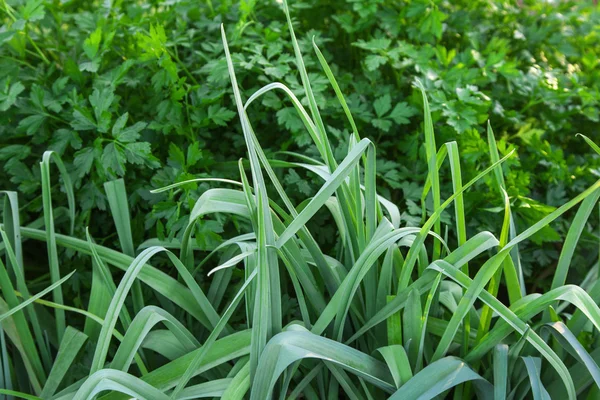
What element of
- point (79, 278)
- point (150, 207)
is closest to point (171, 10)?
point (150, 207)

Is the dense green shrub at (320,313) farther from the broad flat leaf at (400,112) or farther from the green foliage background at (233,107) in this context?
the broad flat leaf at (400,112)

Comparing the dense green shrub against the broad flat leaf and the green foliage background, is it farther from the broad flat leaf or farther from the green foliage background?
the broad flat leaf

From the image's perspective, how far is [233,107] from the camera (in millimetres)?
1551

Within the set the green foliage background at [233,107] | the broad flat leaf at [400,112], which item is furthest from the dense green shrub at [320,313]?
the broad flat leaf at [400,112]

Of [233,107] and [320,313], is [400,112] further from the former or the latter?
[320,313]

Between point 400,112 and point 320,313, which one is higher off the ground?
point 400,112

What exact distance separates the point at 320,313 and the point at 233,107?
60 cm

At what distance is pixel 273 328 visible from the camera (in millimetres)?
1087

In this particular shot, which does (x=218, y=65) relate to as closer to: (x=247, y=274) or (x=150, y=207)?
(x=150, y=207)

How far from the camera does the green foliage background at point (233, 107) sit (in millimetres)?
1389

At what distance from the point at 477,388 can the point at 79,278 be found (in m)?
0.87

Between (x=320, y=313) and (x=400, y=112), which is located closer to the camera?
(x=320, y=313)

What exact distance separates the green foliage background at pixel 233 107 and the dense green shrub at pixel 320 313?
0.25 feet

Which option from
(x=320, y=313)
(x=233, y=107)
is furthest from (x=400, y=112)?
(x=320, y=313)
